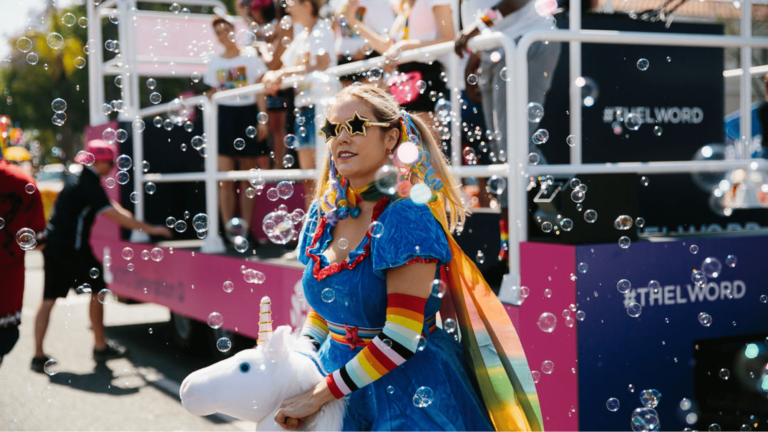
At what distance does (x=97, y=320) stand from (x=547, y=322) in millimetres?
4780

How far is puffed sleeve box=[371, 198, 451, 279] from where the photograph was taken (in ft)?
7.00

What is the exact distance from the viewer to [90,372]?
21.8ft

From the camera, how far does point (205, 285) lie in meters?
5.98

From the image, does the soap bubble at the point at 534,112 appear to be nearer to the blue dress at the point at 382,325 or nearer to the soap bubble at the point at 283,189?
the soap bubble at the point at 283,189

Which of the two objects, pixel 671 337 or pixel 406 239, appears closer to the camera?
pixel 406 239

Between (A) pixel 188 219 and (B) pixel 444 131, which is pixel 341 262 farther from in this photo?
(A) pixel 188 219

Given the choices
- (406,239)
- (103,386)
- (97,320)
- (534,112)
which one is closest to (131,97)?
(97,320)

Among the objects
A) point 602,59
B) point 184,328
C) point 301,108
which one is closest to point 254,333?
point 301,108

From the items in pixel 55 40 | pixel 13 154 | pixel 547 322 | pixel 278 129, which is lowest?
pixel 547 322

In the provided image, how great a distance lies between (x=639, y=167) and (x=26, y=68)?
3082 cm

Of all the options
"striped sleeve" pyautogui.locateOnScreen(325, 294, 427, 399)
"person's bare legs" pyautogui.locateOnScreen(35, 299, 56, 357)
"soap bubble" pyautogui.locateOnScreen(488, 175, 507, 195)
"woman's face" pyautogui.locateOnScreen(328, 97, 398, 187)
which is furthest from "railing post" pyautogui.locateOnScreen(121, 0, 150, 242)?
"striped sleeve" pyautogui.locateOnScreen(325, 294, 427, 399)

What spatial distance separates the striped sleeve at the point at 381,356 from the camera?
2.09 metres

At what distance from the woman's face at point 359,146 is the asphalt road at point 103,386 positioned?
82.7 inches

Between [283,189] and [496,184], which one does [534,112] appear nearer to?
[496,184]
